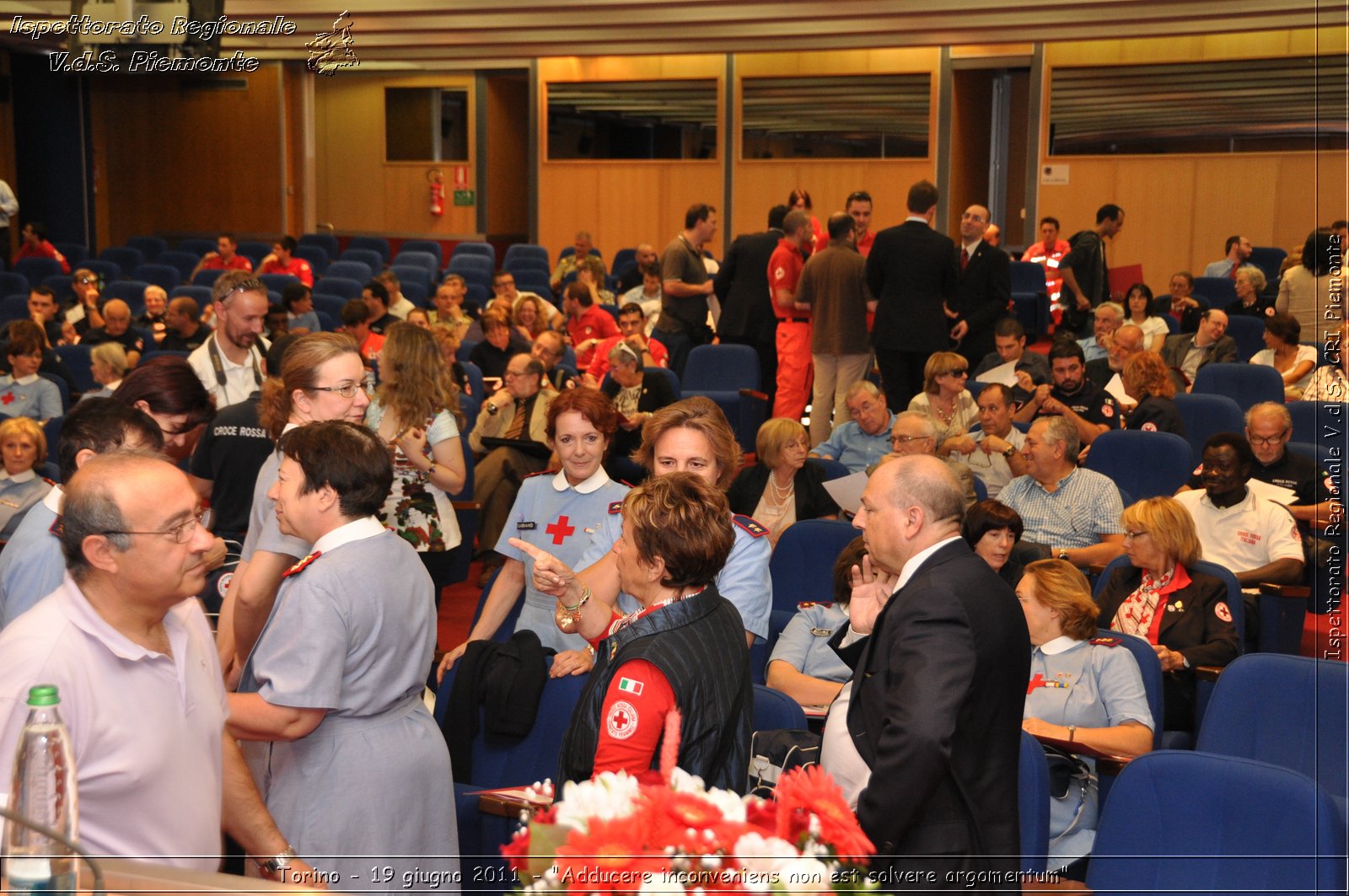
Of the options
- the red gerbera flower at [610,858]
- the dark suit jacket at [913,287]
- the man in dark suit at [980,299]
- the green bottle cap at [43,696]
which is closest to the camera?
the red gerbera flower at [610,858]

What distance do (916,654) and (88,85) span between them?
18.4m

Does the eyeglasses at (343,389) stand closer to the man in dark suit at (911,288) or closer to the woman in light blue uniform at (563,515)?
the woman in light blue uniform at (563,515)

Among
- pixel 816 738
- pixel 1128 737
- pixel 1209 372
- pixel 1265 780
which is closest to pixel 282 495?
pixel 816 738

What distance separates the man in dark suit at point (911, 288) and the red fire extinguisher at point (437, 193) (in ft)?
33.7

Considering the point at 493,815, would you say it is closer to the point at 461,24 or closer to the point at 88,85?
the point at 461,24

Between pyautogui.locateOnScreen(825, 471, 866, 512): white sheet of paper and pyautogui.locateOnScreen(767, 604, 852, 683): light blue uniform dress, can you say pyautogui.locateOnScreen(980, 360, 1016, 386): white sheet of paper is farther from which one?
pyautogui.locateOnScreen(767, 604, 852, 683): light blue uniform dress

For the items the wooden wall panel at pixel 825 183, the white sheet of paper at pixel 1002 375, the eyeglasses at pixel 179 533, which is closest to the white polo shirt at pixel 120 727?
the eyeglasses at pixel 179 533

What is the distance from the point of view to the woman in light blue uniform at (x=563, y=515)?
3229mm

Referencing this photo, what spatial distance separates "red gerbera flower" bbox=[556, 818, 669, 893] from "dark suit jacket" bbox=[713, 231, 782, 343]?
297 inches

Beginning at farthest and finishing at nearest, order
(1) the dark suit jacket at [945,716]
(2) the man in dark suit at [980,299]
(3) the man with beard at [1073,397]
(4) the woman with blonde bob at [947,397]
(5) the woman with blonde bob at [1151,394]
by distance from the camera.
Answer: (2) the man in dark suit at [980,299], (3) the man with beard at [1073,397], (5) the woman with blonde bob at [1151,394], (4) the woman with blonde bob at [947,397], (1) the dark suit jacket at [945,716]

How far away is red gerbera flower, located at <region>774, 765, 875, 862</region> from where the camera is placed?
1.32 m

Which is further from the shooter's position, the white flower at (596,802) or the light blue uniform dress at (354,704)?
the light blue uniform dress at (354,704)

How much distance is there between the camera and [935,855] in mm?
2076

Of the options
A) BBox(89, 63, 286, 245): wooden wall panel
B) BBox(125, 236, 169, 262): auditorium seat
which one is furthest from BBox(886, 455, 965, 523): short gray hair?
BBox(89, 63, 286, 245): wooden wall panel
